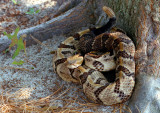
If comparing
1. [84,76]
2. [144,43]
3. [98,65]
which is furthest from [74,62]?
[144,43]

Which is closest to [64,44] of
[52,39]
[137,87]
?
[52,39]

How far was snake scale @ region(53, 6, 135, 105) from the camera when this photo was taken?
7.95 feet

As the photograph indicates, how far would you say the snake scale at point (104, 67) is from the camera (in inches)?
95.3

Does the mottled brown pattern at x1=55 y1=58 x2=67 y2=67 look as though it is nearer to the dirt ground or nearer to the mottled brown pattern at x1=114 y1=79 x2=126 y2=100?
the dirt ground

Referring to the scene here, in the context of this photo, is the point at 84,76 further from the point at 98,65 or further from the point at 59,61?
Result: the point at 59,61

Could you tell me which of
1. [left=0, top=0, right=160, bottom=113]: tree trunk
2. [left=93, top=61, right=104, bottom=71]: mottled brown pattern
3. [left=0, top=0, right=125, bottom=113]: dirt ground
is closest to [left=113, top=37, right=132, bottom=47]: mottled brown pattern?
[left=0, top=0, right=160, bottom=113]: tree trunk

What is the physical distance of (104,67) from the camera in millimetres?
2703

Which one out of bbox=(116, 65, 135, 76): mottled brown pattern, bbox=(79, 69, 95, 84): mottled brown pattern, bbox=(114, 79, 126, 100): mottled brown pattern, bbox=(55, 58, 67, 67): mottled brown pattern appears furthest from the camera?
bbox=(55, 58, 67, 67): mottled brown pattern

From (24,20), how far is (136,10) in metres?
2.88

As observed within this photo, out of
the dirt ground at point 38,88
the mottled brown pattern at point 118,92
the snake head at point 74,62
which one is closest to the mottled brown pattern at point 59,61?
the dirt ground at point 38,88

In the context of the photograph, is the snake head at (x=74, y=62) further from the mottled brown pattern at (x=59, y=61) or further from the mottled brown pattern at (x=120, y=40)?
the mottled brown pattern at (x=120, y=40)

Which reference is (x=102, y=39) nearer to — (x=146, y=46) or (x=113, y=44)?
(x=113, y=44)

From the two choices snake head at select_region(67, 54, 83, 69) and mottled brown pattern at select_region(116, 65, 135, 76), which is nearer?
mottled brown pattern at select_region(116, 65, 135, 76)

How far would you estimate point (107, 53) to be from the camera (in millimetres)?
2773
